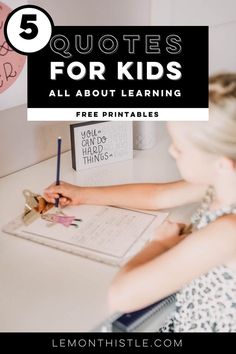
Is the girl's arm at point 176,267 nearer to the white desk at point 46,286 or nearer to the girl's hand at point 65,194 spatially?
the white desk at point 46,286

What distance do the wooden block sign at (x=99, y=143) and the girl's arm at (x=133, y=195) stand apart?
149 millimetres

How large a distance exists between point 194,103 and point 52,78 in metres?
0.31

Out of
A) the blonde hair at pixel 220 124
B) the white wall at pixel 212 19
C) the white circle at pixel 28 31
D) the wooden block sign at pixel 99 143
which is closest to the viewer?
the blonde hair at pixel 220 124

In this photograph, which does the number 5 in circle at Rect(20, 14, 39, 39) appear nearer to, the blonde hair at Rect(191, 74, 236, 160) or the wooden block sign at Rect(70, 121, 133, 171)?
the wooden block sign at Rect(70, 121, 133, 171)

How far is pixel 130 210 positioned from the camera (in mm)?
869

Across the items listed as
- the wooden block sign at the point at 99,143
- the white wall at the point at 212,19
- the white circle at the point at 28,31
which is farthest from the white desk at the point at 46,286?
the white wall at the point at 212,19

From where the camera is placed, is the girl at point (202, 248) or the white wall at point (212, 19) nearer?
the girl at point (202, 248)

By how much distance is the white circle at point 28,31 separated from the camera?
0.94 metres

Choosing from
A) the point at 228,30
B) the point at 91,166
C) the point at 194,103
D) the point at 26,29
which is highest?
the point at 228,30
